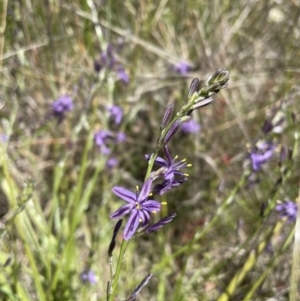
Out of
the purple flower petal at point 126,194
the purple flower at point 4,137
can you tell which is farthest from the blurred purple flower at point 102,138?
the purple flower petal at point 126,194

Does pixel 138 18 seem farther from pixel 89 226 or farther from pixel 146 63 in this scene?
pixel 89 226

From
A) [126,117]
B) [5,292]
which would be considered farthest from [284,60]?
[5,292]

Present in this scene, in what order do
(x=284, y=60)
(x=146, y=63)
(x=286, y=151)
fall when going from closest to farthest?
1. (x=286, y=151)
2. (x=284, y=60)
3. (x=146, y=63)

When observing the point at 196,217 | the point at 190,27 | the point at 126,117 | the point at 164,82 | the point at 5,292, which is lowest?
the point at 5,292

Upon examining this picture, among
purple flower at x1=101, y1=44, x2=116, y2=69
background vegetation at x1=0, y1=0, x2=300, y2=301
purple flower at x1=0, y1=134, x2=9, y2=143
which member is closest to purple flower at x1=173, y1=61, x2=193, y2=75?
background vegetation at x1=0, y1=0, x2=300, y2=301

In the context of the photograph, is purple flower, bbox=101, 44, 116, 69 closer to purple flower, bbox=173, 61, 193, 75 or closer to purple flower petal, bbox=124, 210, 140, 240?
purple flower, bbox=173, 61, 193, 75

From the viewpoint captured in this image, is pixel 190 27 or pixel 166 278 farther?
pixel 190 27
